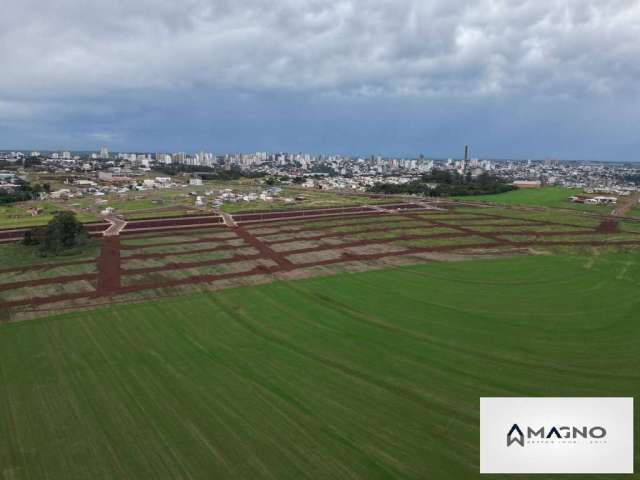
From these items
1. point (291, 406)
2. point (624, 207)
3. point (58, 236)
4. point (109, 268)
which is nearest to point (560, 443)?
point (291, 406)

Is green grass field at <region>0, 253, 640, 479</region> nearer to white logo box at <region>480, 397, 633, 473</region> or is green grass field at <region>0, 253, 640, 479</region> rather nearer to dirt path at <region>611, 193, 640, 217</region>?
white logo box at <region>480, 397, 633, 473</region>

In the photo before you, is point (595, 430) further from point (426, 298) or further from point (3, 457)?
point (3, 457)

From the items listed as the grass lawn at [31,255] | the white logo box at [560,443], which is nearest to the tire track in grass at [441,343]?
the white logo box at [560,443]

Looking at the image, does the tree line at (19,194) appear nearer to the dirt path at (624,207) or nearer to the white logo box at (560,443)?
the white logo box at (560,443)

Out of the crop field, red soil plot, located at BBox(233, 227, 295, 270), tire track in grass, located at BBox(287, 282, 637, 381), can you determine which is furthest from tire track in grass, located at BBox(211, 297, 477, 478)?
red soil plot, located at BBox(233, 227, 295, 270)

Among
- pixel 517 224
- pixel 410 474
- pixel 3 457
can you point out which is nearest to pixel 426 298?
pixel 410 474

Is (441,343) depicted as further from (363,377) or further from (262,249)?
(262,249)
